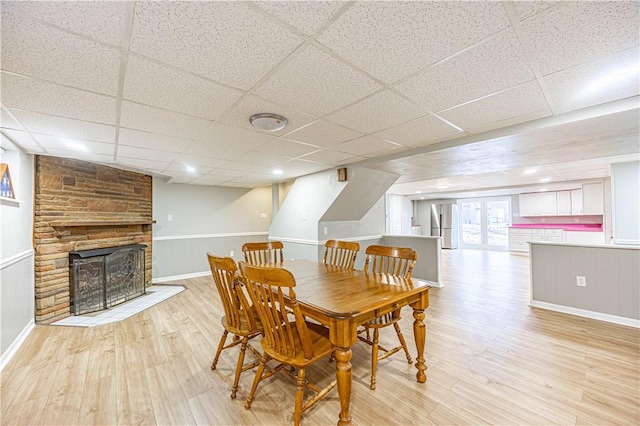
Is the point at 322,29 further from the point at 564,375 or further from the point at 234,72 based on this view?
the point at 564,375

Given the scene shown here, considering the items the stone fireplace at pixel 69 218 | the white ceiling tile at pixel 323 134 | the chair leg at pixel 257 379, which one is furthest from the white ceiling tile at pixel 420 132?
the stone fireplace at pixel 69 218

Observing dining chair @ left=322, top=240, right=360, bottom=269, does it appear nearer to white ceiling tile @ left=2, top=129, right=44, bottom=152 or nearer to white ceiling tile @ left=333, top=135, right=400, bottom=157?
white ceiling tile @ left=333, top=135, right=400, bottom=157

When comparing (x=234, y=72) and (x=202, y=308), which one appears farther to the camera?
(x=202, y=308)

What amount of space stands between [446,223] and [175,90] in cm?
1043

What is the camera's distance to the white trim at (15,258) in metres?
2.32

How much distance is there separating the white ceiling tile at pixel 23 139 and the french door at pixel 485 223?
11.0m

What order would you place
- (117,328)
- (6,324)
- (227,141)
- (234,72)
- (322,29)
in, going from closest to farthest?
(322,29)
(234,72)
(6,324)
(227,141)
(117,328)

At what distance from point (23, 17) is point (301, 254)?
413 centimetres

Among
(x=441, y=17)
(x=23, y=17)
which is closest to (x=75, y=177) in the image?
(x=23, y=17)

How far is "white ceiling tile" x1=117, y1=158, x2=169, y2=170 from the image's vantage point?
3.54 meters

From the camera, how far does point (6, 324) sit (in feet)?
7.82

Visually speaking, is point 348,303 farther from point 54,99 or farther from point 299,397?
point 54,99

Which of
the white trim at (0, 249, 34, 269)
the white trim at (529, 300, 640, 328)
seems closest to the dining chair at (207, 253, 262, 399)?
the white trim at (0, 249, 34, 269)

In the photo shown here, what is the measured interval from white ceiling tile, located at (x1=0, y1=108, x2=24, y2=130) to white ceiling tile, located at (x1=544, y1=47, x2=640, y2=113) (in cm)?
375
